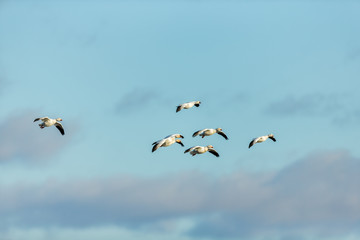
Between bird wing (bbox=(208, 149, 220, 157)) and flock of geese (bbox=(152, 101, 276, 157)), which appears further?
bird wing (bbox=(208, 149, 220, 157))

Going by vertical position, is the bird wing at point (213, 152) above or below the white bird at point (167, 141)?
above

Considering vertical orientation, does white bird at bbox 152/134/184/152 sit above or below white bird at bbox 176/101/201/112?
below

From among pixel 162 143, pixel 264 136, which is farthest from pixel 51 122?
pixel 264 136

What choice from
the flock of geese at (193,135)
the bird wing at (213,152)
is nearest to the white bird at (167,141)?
the flock of geese at (193,135)

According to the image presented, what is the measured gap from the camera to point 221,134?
549ft

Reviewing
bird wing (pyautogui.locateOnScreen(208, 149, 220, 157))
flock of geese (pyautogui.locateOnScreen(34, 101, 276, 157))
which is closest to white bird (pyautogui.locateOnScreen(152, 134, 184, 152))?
flock of geese (pyautogui.locateOnScreen(34, 101, 276, 157))

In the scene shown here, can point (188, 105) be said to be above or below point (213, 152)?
above

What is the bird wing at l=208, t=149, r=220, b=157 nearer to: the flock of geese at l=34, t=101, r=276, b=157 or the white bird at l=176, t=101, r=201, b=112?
the flock of geese at l=34, t=101, r=276, b=157

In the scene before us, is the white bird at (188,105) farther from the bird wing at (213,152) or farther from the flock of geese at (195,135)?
the bird wing at (213,152)

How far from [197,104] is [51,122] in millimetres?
20277

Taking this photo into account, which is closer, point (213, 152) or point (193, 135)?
point (193, 135)

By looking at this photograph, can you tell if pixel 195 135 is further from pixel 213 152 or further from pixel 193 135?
pixel 213 152

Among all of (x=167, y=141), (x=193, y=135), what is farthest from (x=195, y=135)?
(x=167, y=141)

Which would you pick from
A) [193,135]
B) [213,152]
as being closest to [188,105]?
[193,135]
